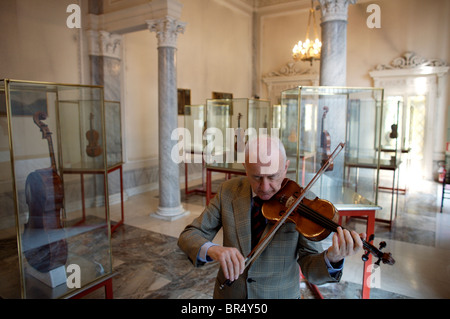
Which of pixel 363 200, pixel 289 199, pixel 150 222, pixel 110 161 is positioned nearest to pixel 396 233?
pixel 363 200

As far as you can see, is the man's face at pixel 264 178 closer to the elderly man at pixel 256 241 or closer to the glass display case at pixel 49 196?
the elderly man at pixel 256 241

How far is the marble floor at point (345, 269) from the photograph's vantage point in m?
3.83

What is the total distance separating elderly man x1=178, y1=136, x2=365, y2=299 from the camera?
1.63 m

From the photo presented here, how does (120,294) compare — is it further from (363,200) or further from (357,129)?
(357,129)

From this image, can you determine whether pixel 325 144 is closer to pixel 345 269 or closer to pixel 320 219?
pixel 345 269

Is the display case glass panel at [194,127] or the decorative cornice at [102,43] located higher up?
the decorative cornice at [102,43]

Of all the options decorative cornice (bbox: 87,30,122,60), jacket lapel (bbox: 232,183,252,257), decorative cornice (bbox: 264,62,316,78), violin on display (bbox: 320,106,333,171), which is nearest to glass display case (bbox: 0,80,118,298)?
jacket lapel (bbox: 232,183,252,257)

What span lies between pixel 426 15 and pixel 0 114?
1171 cm

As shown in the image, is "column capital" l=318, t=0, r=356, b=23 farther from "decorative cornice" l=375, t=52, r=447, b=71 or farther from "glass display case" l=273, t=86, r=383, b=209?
"decorative cornice" l=375, t=52, r=447, b=71

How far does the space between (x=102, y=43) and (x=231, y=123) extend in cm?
338

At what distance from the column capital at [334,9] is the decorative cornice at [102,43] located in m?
4.72

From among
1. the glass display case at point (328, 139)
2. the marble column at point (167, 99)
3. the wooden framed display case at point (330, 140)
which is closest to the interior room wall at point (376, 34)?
the marble column at point (167, 99)

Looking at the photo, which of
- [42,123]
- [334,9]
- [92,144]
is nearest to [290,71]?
[334,9]

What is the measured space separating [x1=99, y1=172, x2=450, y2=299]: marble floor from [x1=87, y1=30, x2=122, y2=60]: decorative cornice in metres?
3.40
